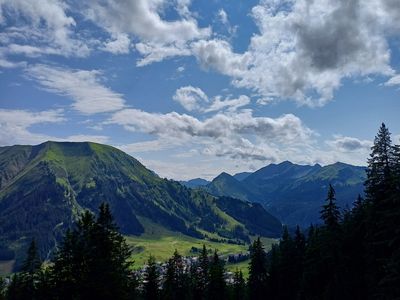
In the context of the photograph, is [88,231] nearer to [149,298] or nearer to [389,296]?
[389,296]

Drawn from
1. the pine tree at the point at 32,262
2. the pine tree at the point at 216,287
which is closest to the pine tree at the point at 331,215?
the pine tree at the point at 216,287

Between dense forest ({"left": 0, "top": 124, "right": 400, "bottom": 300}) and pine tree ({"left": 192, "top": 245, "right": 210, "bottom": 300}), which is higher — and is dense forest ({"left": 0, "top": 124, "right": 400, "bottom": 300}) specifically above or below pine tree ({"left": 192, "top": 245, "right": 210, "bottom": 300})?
above

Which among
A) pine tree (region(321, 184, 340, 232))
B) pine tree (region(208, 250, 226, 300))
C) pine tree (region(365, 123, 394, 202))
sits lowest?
pine tree (region(208, 250, 226, 300))

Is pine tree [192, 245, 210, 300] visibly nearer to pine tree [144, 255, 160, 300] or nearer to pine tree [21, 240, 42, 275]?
pine tree [144, 255, 160, 300]

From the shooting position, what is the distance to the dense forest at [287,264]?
35.1 metres

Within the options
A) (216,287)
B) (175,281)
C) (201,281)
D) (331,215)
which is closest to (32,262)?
(175,281)

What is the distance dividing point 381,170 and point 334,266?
56.5 feet

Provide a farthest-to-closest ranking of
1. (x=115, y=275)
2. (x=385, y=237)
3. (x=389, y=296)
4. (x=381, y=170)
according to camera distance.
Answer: (x=381, y=170), (x=385, y=237), (x=115, y=275), (x=389, y=296)

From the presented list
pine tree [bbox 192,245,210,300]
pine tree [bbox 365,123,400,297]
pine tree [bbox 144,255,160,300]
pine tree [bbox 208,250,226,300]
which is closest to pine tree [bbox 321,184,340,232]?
pine tree [bbox 365,123,400,297]

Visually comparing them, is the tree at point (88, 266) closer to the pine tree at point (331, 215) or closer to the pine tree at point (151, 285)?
the pine tree at point (331, 215)

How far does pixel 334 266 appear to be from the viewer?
5659 cm

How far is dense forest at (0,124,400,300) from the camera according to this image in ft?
115

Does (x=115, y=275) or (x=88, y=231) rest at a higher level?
(x=88, y=231)

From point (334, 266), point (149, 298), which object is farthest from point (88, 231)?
point (149, 298)
